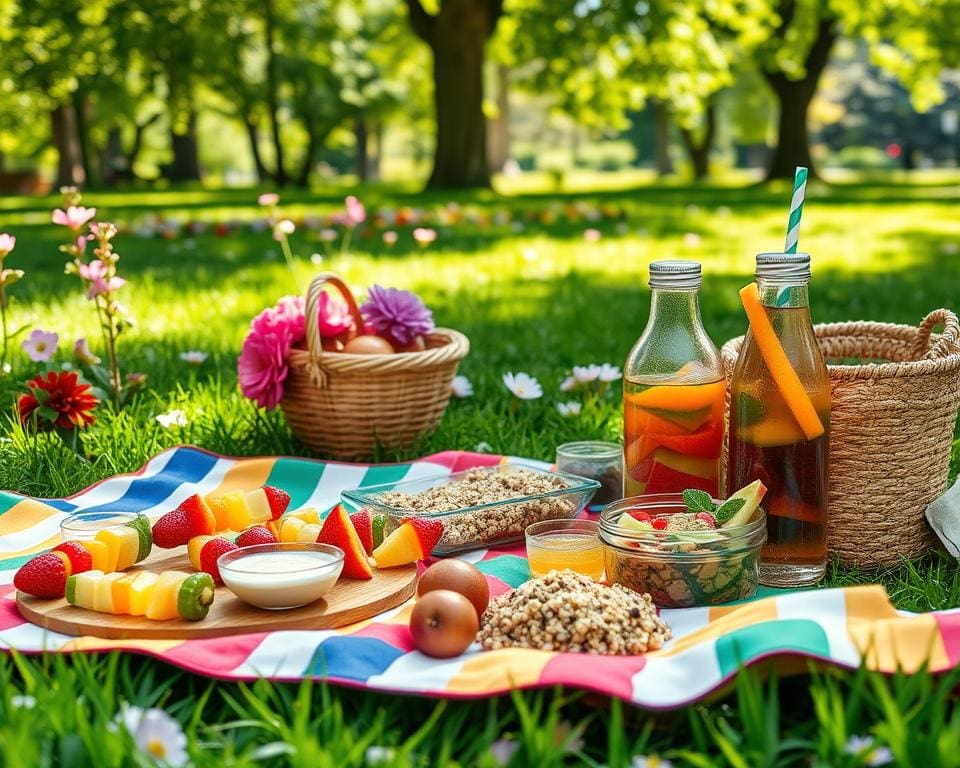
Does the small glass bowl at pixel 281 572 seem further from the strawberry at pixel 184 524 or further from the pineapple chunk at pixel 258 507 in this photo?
the pineapple chunk at pixel 258 507

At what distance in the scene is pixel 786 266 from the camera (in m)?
2.40

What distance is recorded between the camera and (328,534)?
238 centimetres

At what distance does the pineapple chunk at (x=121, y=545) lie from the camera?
2447 millimetres

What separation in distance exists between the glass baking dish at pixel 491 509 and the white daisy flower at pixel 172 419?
1.01 meters

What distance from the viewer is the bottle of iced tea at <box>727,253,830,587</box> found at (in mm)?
2412

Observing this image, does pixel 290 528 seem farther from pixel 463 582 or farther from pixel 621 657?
pixel 621 657

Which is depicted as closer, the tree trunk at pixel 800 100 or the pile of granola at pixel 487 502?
the pile of granola at pixel 487 502

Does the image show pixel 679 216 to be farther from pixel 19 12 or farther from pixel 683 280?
pixel 19 12

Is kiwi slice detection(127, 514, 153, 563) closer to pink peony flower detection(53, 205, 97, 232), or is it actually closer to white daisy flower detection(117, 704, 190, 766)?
white daisy flower detection(117, 704, 190, 766)

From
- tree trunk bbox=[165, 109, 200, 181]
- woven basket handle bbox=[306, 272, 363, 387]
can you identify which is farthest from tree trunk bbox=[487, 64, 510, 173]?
woven basket handle bbox=[306, 272, 363, 387]

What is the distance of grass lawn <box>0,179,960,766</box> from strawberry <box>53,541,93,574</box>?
0.86 feet

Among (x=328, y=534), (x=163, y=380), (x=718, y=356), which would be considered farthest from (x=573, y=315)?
(x=328, y=534)

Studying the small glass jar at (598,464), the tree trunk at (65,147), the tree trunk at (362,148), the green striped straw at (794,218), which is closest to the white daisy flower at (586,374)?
the small glass jar at (598,464)

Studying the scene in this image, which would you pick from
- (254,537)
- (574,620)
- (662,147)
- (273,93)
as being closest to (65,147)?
(273,93)
